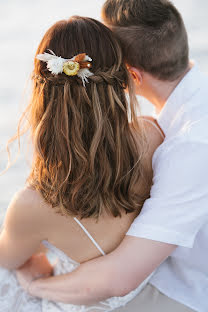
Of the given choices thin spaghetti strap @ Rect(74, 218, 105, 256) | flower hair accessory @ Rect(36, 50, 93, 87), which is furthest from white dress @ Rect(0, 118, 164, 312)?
flower hair accessory @ Rect(36, 50, 93, 87)

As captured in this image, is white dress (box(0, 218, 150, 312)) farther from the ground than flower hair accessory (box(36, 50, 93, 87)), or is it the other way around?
flower hair accessory (box(36, 50, 93, 87))

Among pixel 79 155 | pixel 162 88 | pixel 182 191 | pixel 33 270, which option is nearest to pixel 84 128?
pixel 79 155

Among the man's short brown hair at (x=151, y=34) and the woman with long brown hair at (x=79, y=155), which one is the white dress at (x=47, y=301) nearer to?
the woman with long brown hair at (x=79, y=155)

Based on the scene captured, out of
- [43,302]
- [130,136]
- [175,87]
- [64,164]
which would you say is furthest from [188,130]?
[43,302]

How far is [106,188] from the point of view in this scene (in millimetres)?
1709

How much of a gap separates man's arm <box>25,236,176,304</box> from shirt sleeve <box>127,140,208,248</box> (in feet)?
0.15

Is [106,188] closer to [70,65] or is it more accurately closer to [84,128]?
[84,128]

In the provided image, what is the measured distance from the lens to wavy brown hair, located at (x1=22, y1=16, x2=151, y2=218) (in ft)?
5.27

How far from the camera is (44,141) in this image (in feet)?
5.45

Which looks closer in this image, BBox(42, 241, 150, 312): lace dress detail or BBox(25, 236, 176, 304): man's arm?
BBox(25, 236, 176, 304): man's arm

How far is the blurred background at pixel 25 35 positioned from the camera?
4.67m

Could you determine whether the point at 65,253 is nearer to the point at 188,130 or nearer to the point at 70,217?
the point at 70,217

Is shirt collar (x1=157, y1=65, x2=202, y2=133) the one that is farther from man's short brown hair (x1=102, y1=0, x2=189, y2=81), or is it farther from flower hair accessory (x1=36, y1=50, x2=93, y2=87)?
flower hair accessory (x1=36, y1=50, x2=93, y2=87)

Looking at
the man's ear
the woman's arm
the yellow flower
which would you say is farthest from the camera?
the man's ear
